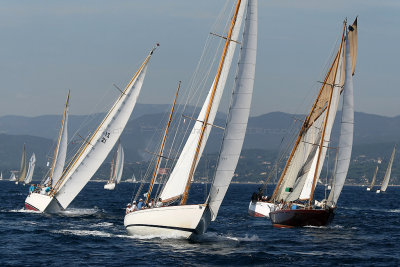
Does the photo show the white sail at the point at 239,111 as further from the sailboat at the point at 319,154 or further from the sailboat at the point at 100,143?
the sailboat at the point at 100,143

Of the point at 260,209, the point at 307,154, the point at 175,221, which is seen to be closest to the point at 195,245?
the point at 175,221

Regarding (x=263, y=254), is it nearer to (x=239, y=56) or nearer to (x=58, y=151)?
(x=239, y=56)

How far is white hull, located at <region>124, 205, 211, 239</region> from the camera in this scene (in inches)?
1654

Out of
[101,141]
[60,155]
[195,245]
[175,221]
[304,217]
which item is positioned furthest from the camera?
[60,155]

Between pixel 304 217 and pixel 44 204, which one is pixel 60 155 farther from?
pixel 304 217

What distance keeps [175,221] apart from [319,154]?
20.3 m

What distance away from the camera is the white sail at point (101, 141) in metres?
63.6

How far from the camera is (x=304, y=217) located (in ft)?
193

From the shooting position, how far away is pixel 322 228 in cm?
5844

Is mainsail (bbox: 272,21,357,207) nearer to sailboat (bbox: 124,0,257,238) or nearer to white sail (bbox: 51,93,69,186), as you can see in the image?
sailboat (bbox: 124,0,257,238)

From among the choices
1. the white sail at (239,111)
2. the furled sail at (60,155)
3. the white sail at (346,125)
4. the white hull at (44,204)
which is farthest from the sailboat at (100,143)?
the white sail at (239,111)

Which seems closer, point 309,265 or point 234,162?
point 309,265

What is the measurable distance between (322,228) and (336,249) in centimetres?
1326

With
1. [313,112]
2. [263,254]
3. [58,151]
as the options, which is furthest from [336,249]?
[58,151]
